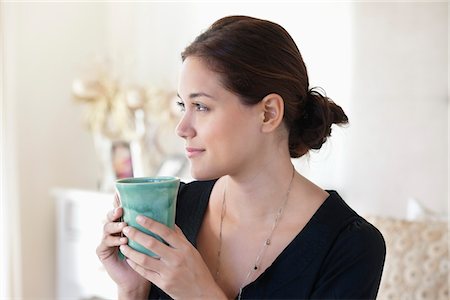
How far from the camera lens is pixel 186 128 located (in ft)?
2.96

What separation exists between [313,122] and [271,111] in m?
0.12

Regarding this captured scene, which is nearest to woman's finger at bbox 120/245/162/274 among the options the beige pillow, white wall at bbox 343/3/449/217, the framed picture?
the beige pillow

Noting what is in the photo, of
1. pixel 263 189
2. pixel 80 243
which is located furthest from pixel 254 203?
pixel 80 243

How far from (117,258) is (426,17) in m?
1.49

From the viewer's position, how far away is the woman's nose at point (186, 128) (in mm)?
902

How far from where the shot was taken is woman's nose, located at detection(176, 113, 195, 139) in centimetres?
90

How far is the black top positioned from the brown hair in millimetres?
225

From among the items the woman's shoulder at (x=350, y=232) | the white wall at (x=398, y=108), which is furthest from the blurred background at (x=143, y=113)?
the woman's shoulder at (x=350, y=232)

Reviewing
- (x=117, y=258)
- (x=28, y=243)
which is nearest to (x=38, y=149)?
(x=28, y=243)

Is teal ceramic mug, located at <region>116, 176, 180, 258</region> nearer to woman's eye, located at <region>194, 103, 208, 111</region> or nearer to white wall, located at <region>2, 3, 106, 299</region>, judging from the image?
woman's eye, located at <region>194, 103, 208, 111</region>

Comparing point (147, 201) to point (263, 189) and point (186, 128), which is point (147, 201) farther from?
point (263, 189)

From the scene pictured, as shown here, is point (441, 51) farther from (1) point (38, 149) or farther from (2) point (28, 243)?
(2) point (28, 243)

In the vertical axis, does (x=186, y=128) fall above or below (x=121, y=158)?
above

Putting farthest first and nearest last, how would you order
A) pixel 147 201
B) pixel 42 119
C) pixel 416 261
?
1. pixel 42 119
2. pixel 416 261
3. pixel 147 201
